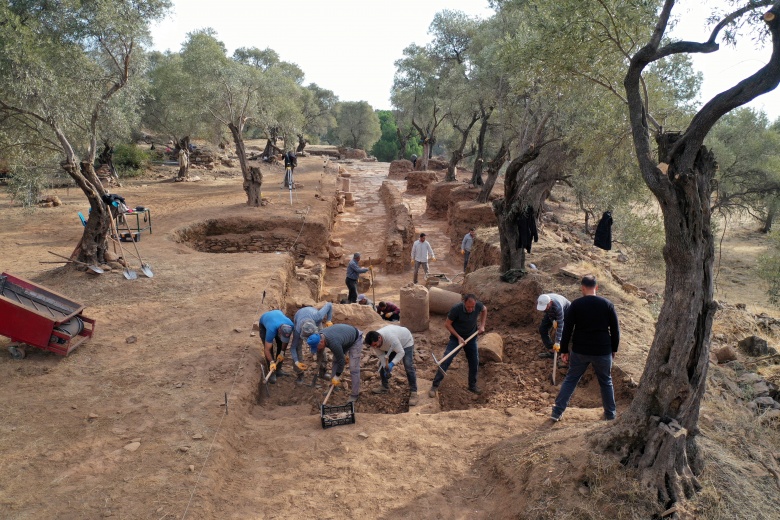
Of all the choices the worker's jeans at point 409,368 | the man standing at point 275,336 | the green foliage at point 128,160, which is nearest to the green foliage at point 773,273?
the worker's jeans at point 409,368

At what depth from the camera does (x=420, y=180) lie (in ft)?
103

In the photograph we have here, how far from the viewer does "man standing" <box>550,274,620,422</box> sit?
5.57m

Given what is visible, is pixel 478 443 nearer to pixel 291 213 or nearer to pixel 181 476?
pixel 181 476

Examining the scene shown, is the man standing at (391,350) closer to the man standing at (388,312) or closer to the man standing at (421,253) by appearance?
the man standing at (388,312)

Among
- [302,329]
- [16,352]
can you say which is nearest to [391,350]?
[302,329]

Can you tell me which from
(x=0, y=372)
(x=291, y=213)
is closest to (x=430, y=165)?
(x=291, y=213)

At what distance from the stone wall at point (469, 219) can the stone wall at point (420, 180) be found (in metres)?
10.1

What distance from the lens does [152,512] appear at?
4637mm

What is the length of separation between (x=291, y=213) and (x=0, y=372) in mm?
11851

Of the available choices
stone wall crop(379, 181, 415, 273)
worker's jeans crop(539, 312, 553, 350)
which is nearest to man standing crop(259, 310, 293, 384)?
worker's jeans crop(539, 312, 553, 350)

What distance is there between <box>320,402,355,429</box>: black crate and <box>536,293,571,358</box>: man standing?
3.55m

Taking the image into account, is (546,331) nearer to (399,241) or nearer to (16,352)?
(16,352)

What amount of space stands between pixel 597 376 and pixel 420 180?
2647cm

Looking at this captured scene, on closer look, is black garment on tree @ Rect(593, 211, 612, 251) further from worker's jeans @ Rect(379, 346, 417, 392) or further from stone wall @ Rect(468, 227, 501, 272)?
worker's jeans @ Rect(379, 346, 417, 392)
